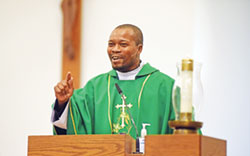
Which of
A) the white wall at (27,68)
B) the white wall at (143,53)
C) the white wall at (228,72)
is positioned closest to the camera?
the white wall at (228,72)

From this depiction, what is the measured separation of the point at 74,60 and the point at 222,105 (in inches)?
83.4

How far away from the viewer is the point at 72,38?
7.66 metres

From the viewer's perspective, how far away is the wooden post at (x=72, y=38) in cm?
762

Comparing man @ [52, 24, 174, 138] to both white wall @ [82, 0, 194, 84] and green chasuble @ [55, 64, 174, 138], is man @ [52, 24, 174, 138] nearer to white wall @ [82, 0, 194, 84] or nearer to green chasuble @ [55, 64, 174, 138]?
green chasuble @ [55, 64, 174, 138]

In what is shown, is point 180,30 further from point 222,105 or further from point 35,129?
point 35,129

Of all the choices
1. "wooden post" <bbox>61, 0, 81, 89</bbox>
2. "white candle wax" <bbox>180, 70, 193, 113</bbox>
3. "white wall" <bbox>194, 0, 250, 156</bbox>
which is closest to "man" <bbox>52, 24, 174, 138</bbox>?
"white candle wax" <bbox>180, 70, 193, 113</bbox>

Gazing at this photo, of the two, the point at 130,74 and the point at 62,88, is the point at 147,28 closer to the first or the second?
the point at 130,74

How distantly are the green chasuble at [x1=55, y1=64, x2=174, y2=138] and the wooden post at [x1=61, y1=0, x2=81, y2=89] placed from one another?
205 cm

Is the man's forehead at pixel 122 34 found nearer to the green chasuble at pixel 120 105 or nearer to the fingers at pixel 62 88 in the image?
the green chasuble at pixel 120 105

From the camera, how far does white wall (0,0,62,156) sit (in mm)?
7781

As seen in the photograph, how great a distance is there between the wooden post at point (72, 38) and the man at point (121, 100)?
2.04 meters

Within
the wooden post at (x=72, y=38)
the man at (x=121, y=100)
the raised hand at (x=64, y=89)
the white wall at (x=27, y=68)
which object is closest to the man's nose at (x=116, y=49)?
the man at (x=121, y=100)

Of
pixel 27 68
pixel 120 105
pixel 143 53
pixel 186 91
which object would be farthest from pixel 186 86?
Result: pixel 27 68

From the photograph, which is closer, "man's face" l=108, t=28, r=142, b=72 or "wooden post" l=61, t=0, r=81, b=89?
"man's face" l=108, t=28, r=142, b=72
